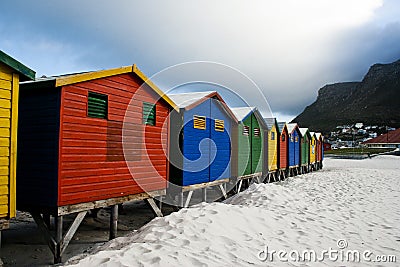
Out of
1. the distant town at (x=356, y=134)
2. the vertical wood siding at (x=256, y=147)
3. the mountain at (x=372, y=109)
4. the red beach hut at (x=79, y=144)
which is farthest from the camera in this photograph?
the mountain at (x=372, y=109)

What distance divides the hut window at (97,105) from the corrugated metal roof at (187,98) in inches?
136

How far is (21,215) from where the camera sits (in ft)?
39.8

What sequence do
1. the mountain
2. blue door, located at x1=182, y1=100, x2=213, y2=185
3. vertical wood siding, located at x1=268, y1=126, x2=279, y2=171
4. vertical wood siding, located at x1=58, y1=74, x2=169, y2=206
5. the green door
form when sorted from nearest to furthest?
vertical wood siding, located at x1=58, y1=74, x2=169, y2=206 < blue door, located at x1=182, y1=100, x2=213, y2=185 < the green door < vertical wood siding, located at x1=268, y1=126, x2=279, y2=171 < the mountain

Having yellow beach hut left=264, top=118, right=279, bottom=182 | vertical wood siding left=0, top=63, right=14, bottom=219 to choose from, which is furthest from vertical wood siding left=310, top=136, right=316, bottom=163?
vertical wood siding left=0, top=63, right=14, bottom=219

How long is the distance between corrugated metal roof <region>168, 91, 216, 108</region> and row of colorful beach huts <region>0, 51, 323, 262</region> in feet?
0.13

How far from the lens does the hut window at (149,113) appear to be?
378 inches

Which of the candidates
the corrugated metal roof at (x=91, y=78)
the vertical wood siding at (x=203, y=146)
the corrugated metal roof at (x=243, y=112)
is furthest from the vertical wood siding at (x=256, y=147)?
the corrugated metal roof at (x=91, y=78)

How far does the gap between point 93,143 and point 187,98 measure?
201 inches

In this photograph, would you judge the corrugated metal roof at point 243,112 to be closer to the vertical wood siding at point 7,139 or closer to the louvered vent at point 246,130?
the louvered vent at point 246,130

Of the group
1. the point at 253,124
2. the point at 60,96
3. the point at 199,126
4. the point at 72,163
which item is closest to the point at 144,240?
the point at 72,163

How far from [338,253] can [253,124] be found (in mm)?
11544

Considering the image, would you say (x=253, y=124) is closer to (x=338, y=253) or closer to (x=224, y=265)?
(x=338, y=253)

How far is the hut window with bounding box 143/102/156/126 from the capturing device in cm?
959

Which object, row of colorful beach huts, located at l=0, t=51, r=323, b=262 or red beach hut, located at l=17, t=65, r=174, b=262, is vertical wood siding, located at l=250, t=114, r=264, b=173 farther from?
red beach hut, located at l=17, t=65, r=174, b=262
